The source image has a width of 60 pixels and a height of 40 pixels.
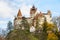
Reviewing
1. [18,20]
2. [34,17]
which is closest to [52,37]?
[34,17]

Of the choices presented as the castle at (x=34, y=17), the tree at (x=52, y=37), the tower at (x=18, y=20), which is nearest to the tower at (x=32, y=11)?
the castle at (x=34, y=17)

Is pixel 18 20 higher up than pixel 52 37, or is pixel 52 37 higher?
pixel 18 20

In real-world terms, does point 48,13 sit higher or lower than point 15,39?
higher

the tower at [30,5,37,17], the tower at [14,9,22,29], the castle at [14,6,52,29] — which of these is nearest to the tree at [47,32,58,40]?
the castle at [14,6,52,29]

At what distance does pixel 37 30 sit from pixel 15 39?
11640mm

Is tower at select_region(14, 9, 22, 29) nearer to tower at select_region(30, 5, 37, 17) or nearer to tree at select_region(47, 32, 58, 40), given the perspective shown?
tower at select_region(30, 5, 37, 17)

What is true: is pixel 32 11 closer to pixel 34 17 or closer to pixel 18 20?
pixel 34 17

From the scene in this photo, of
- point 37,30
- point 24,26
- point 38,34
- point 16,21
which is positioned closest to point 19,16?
point 16,21

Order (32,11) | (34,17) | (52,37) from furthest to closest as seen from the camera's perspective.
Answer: (32,11), (34,17), (52,37)

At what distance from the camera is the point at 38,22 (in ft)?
208

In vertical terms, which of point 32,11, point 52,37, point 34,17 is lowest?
point 52,37

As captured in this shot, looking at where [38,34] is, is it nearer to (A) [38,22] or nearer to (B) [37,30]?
(B) [37,30]

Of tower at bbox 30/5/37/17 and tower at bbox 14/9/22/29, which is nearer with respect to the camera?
tower at bbox 14/9/22/29

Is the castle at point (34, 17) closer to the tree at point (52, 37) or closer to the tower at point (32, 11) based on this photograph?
Result: the tower at point (32, 11)
